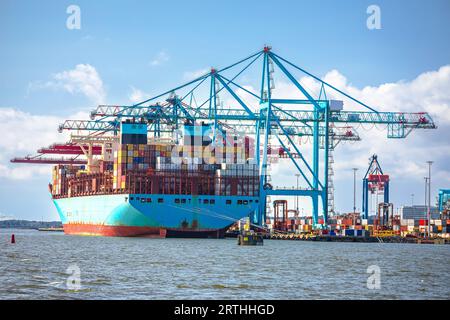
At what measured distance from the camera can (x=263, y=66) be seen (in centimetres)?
9969

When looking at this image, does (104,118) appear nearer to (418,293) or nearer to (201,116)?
(201,116)

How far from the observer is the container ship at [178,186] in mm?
92438

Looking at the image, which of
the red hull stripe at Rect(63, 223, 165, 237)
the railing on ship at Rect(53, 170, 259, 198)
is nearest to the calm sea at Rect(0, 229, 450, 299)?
the red hull stripe at Rect(63, 223, 165, 237)

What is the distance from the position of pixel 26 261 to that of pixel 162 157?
42730 millimetres

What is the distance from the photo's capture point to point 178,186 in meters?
93.2

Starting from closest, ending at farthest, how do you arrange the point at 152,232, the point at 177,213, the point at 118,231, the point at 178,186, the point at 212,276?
1. the point at 212,276
2. the point at 177,213
3. the point at 152,232
4. the point at 178,186
5. the point at 118,231

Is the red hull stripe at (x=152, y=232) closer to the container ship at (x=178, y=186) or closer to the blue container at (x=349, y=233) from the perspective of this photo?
the container ship at (x=178, y=186)

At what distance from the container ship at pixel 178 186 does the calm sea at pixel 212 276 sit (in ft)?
96.8

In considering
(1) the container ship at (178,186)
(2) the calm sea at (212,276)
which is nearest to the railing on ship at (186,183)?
(1) the container ship at (178,186)

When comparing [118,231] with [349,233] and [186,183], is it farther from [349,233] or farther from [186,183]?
[349,233]

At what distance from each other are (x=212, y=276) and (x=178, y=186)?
50516mm

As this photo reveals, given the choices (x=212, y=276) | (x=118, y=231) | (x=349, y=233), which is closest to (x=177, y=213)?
(x=118, y=231)

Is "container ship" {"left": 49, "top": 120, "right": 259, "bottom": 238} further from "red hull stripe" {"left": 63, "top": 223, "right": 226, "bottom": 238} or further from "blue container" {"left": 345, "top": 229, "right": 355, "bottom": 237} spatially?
"blue container" {"left": 345, "top": 229, "right": 355, "bottom": 237}

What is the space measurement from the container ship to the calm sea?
2951 cm
